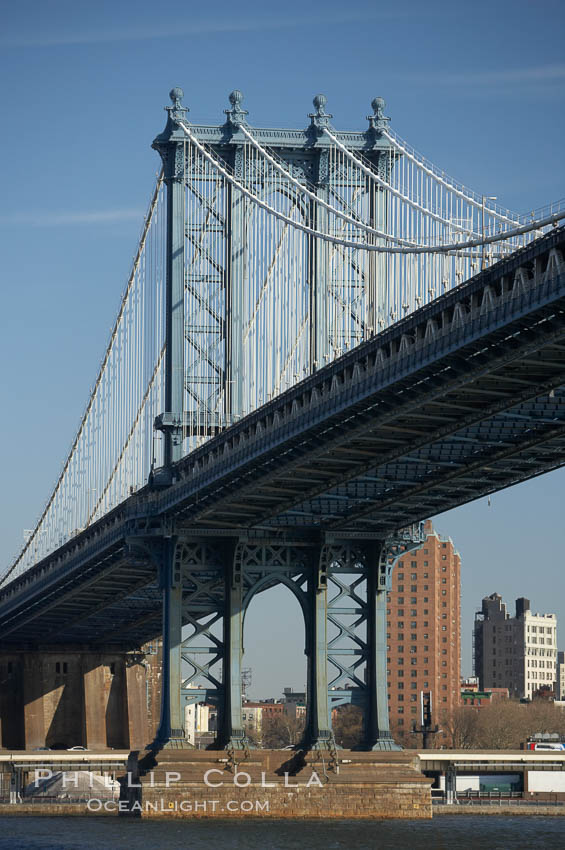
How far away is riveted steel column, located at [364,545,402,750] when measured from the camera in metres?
73.7

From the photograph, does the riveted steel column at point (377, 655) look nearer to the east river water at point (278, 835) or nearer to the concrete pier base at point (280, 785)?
the concrete pier base at point (280, 785)

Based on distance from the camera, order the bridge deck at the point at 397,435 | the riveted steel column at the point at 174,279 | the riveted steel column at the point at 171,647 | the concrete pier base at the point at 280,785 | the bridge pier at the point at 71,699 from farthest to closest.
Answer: the bridge pier at the point at 71,699
the riveted steel column at the point at 174,279
the riveted steel column at the point at 171,647
the concrete pier base at the point at 280,785
the bridge deck at the point at 397,435

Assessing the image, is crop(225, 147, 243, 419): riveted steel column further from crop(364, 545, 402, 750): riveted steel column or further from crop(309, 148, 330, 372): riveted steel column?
crop(364, 545, 402, 750): riveted steel column

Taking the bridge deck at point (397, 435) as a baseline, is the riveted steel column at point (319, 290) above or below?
above

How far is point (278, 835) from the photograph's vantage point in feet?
208

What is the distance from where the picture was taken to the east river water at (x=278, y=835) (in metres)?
59.9

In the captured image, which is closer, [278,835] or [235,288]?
[278,835]

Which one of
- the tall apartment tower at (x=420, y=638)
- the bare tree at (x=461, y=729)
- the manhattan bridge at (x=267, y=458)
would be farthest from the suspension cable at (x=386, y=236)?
the tall apartment tower at (x=420, y=638)

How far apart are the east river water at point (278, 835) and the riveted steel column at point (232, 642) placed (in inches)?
187

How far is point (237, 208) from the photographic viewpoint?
74.6m

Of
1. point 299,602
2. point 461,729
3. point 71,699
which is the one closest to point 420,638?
point 461,729

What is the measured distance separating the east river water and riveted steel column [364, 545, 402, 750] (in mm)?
4012

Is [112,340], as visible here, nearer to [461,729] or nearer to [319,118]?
[319,118]

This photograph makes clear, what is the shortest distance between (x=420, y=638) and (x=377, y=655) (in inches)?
4608
